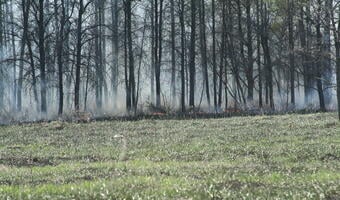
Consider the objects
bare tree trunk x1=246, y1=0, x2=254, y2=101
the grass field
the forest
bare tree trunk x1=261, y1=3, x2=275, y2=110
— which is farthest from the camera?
bare tree trunk x1=261, y1=3, x2=275, y2=110

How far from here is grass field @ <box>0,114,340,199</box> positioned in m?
8.52

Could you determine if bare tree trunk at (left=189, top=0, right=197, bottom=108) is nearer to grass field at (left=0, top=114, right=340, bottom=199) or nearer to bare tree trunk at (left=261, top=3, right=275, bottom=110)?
bare tree trunk at (left=261, top=3, right=275, bottom=110)

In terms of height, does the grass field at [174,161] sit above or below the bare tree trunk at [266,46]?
below

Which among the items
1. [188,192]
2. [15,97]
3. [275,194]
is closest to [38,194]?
[188,192]

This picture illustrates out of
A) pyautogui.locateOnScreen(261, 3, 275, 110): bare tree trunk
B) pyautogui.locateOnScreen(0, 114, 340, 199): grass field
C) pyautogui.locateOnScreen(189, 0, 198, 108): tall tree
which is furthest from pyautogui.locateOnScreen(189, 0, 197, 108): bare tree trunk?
pyautogui.locateOnScreen(0, 114, 340, 199): grass field

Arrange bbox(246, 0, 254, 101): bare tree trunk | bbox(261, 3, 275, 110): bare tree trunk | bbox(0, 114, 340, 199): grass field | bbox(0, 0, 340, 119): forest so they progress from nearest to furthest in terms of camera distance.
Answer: bbox(0, 114, 340, 199): grass field → bbox(0, 0, 340, 119): forest → bbox(246, 0, 254, 101): bare tree trunk → bbox(261, 3, 275, 110): bare tree trunk

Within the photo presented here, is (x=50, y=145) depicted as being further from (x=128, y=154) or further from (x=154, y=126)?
(x=154, y=126)

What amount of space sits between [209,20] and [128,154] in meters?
45.3

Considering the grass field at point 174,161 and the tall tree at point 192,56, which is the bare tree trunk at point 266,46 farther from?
the grass field at point 174,161

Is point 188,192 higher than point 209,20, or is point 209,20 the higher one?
point 209,20

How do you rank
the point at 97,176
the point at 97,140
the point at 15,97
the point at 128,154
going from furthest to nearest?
the point at 15,97, the point at 97,140, the point at 128,154, the point at 97,176

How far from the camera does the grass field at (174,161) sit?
8516 mm

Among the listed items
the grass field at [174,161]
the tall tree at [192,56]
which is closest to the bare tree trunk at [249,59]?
the tall tree at [192,56]

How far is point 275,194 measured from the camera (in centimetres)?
822
